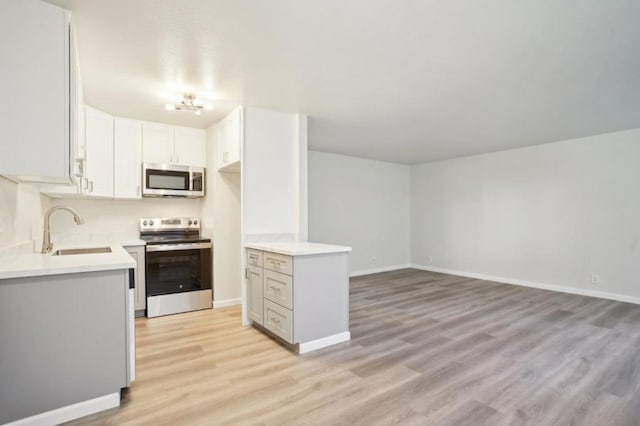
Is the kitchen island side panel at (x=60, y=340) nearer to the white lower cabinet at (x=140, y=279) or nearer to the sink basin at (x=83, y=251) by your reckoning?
the sink basin at (x=83, y=251)

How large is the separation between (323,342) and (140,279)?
7.71 feet

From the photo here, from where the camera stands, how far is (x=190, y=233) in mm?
4551

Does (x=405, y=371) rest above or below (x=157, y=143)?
below

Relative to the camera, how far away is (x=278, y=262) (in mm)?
2988

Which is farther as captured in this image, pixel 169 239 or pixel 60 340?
pixel 169 239

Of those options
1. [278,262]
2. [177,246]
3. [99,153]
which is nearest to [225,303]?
[177,246]

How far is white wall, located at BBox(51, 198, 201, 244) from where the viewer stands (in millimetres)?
3802

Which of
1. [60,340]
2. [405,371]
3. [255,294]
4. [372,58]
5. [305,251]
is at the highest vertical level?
[372,58]

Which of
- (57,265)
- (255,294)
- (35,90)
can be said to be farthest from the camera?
(255,294)

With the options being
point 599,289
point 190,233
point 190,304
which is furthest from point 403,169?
point 190,304

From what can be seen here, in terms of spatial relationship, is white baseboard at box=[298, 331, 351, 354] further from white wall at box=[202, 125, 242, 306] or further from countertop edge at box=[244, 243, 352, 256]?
white wall at box=[202, 125, 242, 306]

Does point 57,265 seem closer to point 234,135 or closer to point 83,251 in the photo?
point 83,251

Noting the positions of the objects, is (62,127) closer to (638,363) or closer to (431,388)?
(431,388)

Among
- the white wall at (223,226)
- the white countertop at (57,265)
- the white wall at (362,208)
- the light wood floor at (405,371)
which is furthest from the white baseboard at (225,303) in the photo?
the white countertop at (57,265)
